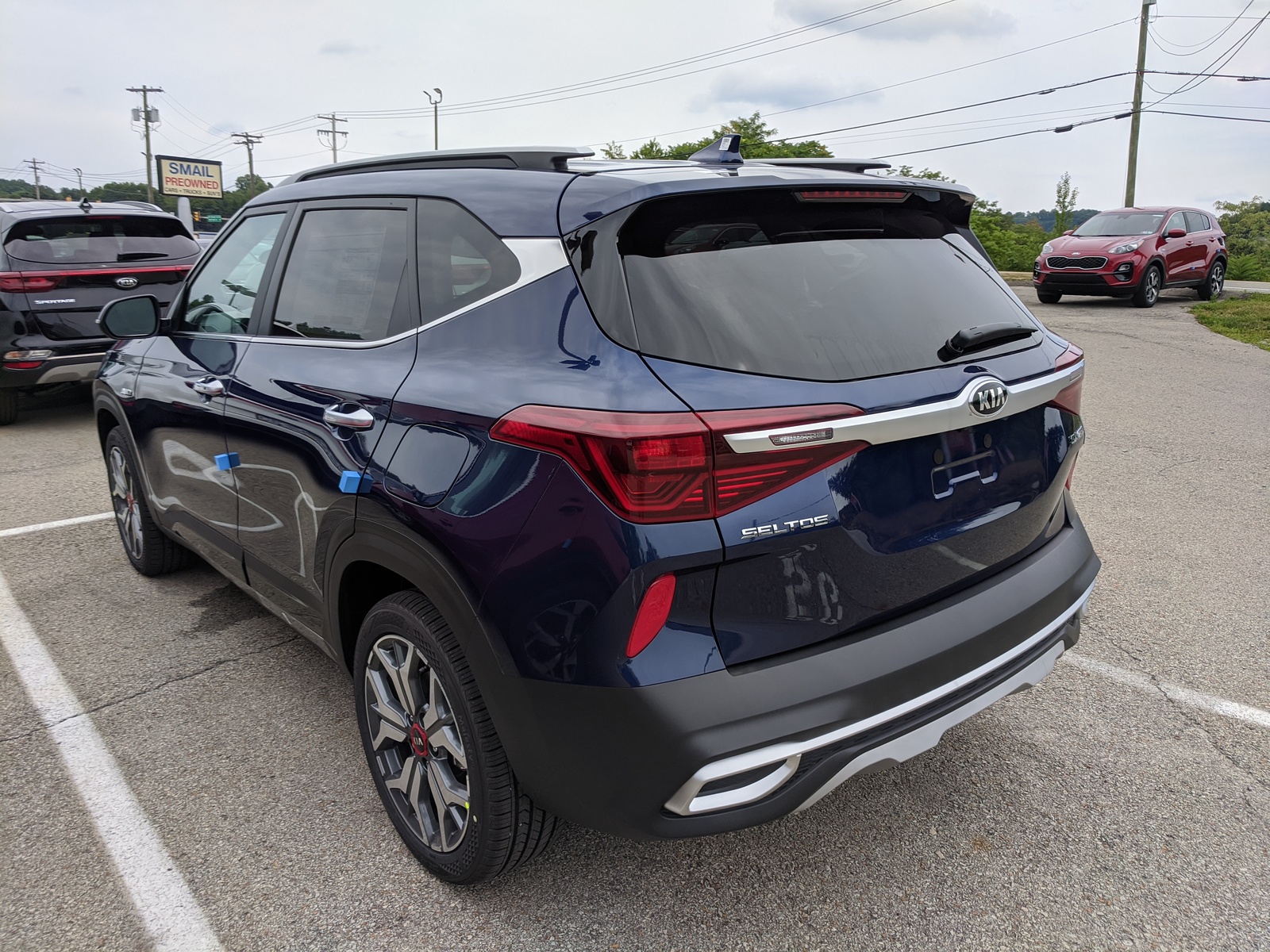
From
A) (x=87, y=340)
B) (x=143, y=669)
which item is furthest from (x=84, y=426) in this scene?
(x=143, y=669)

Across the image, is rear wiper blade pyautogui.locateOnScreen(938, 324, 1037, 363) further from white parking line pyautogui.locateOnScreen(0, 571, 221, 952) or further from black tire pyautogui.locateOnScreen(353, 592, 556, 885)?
white parking line pyautogui.locateOnScreen(0, 571, 221, 952)

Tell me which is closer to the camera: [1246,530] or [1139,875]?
[1139,875]

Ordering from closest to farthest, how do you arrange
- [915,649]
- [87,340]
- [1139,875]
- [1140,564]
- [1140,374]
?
[915,649] → [1139,875] → [1140,564] → [87,340] → [1140,374]

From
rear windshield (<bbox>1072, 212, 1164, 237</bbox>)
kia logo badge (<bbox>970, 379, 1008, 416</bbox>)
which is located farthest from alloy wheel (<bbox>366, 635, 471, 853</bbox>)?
rear windshield (<bbox>1072, 212, 1164, 237</bbox>)

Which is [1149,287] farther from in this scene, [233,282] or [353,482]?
[353,482]

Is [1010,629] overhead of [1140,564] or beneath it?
overhead

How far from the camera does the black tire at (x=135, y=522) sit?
431 centimetres

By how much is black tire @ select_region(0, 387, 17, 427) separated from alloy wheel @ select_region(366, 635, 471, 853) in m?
7.35

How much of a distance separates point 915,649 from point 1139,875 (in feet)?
3.31

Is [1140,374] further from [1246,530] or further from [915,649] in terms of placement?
[915,649]

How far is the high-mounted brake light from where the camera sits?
7.13ft

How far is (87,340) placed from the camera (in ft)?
25.9

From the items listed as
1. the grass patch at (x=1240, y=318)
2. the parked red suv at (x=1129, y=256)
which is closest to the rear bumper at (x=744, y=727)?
the grass patch at (x=1240, y=318)

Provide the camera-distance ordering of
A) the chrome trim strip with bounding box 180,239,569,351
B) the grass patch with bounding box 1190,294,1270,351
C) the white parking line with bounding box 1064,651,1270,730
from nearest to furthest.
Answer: the chrome trim strip with bounding box 180,239,569,351
the white parking line with bounding box 1064,651,1270,730
the grass patch with bounding box 1190,294,1270,351
